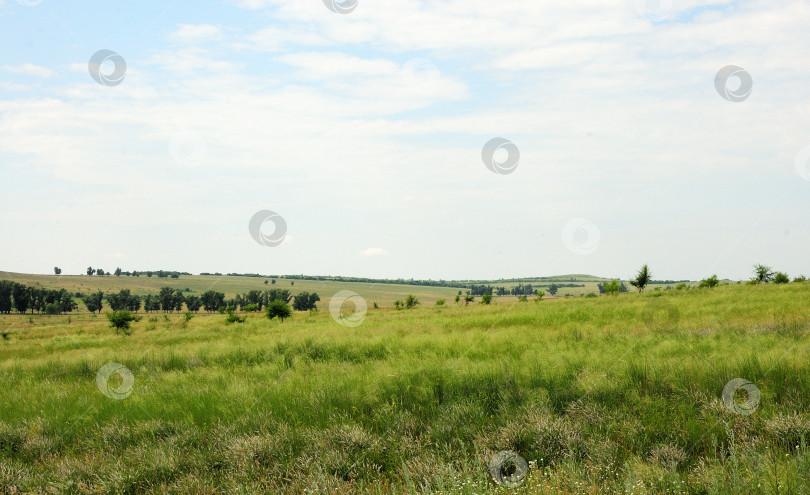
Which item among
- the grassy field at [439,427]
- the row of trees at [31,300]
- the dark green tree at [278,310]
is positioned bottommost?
the row of trees at [31,300]

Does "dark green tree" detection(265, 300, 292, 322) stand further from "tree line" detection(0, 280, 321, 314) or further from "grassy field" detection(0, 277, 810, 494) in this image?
"tree line" detection(0, 280, 321, 314)

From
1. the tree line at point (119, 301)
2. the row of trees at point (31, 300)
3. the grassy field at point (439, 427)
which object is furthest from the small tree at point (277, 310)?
the row of trees at point (31, 300)

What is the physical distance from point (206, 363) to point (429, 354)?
719 cm

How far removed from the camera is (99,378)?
13.1 meters

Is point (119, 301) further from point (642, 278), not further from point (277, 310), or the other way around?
point (642, 278)

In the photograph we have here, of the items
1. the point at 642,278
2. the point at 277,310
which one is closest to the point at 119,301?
the point at 277,310

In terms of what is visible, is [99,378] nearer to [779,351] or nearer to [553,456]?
[553,456]

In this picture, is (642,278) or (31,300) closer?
(642,278)

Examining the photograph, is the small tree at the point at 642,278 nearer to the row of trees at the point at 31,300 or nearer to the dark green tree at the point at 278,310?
the dark green tree at the point at 278,310

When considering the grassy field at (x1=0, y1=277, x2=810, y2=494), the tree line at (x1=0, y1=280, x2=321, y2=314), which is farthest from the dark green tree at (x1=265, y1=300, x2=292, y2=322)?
the tree line at (x1=0, y1=280, x2=321, y2=314)

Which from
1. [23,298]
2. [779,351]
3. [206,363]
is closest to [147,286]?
[23,298]

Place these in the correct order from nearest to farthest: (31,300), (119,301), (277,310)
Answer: (277,310)
(31,300)
(119,301)

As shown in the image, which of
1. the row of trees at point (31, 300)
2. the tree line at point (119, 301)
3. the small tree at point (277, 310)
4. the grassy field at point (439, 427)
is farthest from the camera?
the tree line at point (119, 301)

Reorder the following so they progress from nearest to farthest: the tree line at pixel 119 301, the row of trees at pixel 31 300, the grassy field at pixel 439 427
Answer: the grassy field at pixel 439 427 < the row of trees at pixel 31 300 < the tree line at pixel 119 301
